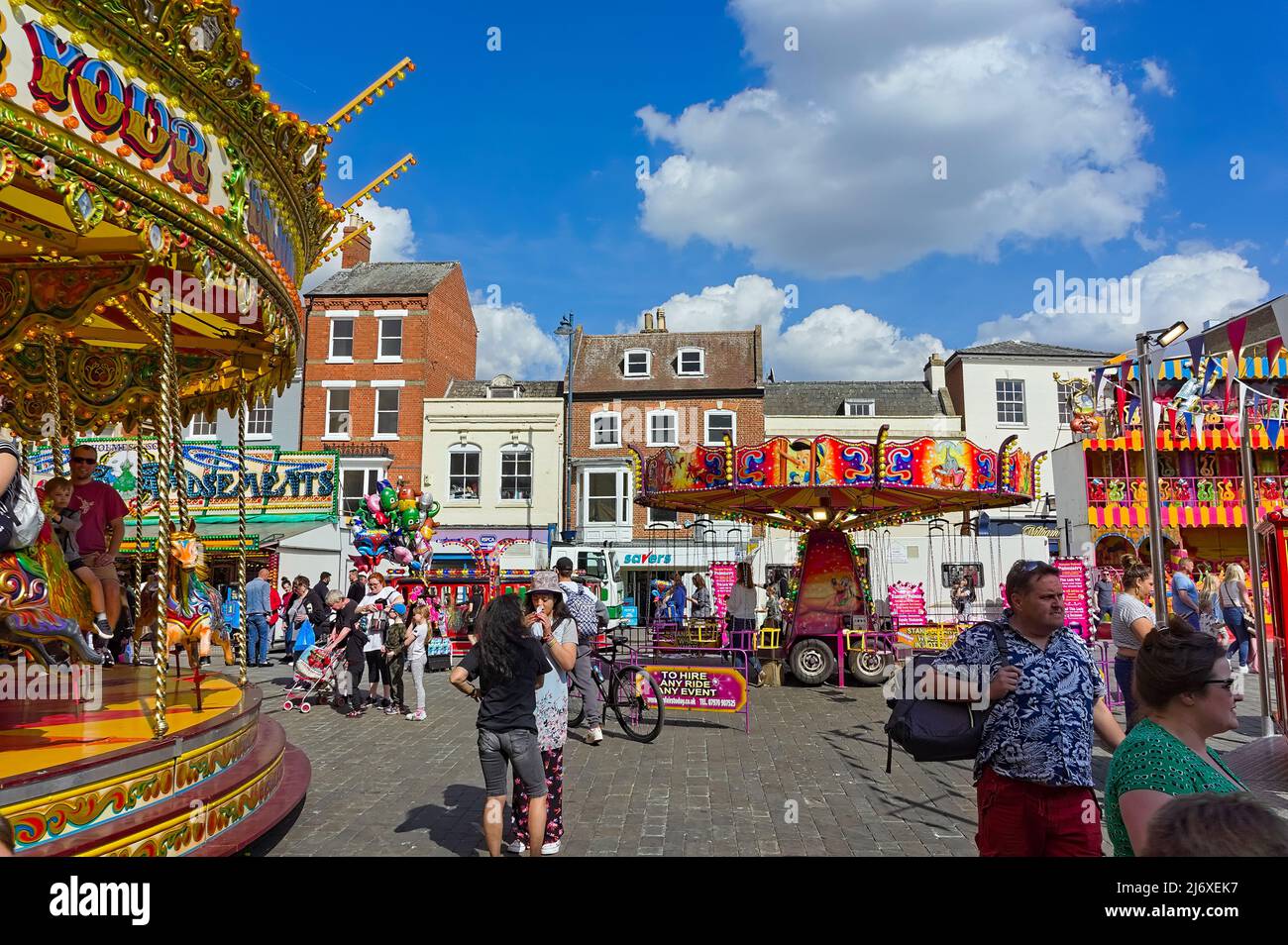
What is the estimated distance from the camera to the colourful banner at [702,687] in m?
9.52

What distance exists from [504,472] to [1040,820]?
27813mm

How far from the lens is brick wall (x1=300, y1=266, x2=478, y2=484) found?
30109 mm

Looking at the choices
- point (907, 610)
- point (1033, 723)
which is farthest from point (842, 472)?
point (1033, 723)

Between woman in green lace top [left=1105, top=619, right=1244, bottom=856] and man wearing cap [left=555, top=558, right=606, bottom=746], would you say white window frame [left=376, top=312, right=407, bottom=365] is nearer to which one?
man wearing cap [left=555, top=558, right=606, bottom=746]

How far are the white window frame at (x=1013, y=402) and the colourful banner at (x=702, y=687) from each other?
25703 mm

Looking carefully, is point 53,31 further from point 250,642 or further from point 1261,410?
point 1261,410

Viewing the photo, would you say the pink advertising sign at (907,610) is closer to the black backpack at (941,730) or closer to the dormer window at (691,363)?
the black backpack at (941,730)

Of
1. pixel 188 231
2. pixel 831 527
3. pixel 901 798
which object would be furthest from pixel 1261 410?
pixel 188 231

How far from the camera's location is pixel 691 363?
104 feet

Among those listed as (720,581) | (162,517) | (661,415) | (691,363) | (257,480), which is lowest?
(720,581)

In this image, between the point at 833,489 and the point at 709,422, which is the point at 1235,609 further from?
the point at 709,422

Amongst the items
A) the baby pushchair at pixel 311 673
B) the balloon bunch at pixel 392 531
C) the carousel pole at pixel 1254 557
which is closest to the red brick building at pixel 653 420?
the balloon bunch at pixel 392 531
